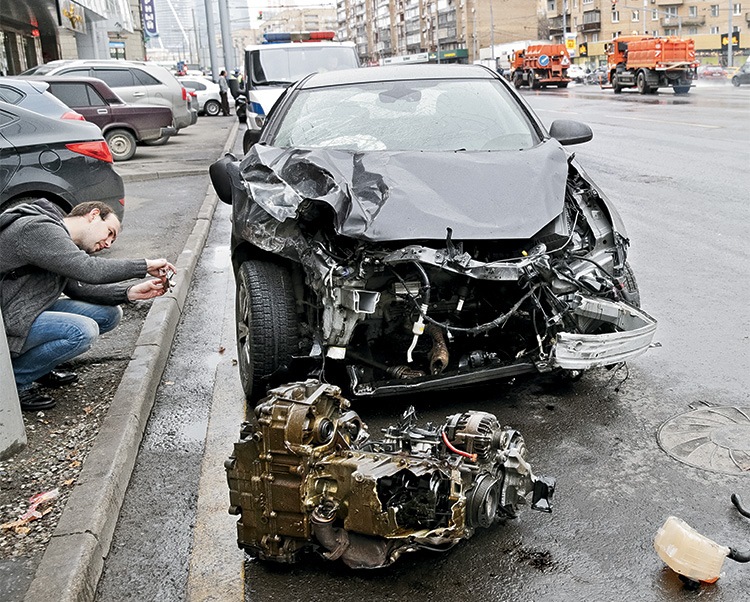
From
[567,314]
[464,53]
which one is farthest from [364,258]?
[464,53]

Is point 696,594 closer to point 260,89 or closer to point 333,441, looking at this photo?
point 333,441

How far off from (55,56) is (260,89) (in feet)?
72.5

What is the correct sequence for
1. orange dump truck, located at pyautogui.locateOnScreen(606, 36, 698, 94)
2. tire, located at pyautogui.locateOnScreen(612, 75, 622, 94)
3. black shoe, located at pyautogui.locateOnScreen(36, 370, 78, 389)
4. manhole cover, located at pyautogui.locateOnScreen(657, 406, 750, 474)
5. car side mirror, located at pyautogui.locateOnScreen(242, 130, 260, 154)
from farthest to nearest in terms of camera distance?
1. tire, located at pyautogui.locateOnScreen(612, 75, 622, 94)
2. orange dump truck, located at pyautogui.locateOnScreen(606, 36, 698, 94)
3. car side mirror, located at pyautogui.locateOnScreen(242, 130, 260, 154)
4. black shoe, located at pyautogui.locateOnScreen(36, 370, 78, 389)
5. manhole cover, located at pyautogui.locateOnScreen(657, 406, 750, 474)

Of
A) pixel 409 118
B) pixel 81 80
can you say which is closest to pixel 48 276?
pixel 409 118

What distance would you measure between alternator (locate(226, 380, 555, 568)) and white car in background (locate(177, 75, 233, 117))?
32.2 meters

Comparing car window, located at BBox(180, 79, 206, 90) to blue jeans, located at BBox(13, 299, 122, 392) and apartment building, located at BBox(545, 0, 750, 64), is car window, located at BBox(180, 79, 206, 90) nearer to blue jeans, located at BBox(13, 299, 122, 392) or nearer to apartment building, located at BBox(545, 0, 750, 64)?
blue jeans, located at BBox(13, 299, 122, 392)

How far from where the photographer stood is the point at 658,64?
3628 centimetres

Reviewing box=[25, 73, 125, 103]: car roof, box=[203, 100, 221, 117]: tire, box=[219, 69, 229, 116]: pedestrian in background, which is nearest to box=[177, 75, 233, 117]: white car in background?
box=[203, 100, 221, 117]: tire

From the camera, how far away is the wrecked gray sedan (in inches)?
159

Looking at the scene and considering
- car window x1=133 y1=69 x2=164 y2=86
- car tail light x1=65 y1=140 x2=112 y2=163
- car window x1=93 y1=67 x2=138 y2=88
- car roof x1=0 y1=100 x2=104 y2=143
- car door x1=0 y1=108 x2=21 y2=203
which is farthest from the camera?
car window x1=133 y1=69 x2=164 y2=86

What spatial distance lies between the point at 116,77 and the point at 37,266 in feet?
56.4

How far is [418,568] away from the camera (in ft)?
10.2

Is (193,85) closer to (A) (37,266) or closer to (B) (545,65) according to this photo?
(B) (545,65)

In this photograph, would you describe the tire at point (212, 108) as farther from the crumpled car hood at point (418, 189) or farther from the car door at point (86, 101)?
the crumpled car hood at point (418, 189)
